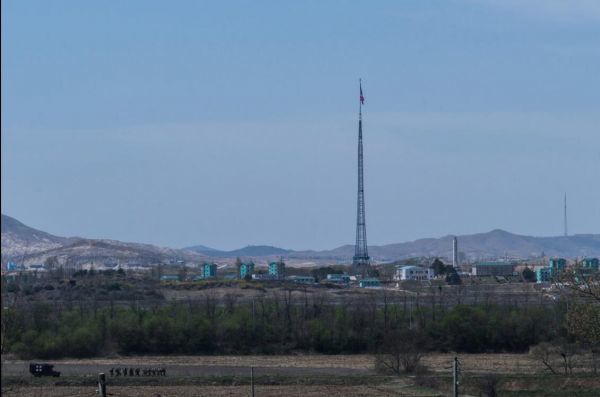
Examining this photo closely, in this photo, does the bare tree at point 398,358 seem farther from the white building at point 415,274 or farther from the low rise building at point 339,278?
the white building at point 415,274

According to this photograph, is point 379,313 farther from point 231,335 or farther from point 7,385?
point 7,385

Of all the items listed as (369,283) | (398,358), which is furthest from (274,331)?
(369,283)

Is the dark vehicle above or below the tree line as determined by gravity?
below

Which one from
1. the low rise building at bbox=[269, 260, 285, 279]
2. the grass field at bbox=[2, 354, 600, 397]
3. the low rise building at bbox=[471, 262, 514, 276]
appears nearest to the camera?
the grass field at bbox=[2, 354, 600, 397]

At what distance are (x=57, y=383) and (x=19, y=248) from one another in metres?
127

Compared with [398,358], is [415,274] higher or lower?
higher

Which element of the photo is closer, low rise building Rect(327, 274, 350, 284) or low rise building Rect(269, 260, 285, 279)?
low rise building Rect(327, 274, 350, 284)

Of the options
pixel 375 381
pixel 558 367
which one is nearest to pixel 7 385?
pixel 375 381

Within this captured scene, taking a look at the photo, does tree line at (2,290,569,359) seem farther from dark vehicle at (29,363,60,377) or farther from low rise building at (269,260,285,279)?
low rise building at (269,260,285,279)

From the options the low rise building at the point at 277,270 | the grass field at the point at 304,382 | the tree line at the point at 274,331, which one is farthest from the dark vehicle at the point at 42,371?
the low rise building at the point at 277,270

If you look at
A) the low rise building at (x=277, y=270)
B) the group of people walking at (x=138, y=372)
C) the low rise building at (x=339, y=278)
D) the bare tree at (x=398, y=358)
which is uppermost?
the low rise building at (x=277, y=270)

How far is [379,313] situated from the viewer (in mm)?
75375

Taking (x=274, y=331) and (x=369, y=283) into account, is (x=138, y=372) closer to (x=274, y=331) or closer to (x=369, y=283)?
(x=274, y=331)

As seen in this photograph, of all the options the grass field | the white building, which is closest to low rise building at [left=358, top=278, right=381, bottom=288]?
the white building
